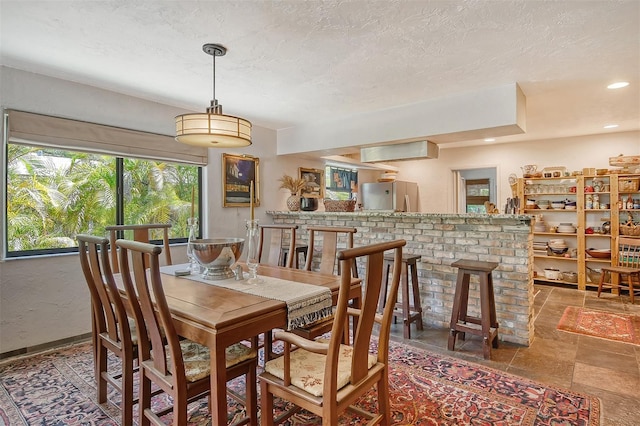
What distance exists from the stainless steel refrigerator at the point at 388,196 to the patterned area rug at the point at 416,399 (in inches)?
150

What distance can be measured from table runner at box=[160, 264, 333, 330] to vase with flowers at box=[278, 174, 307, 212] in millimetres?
2570

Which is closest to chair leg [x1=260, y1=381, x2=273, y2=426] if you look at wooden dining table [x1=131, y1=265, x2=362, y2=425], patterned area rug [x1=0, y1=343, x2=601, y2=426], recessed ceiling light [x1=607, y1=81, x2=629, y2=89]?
wooden dining table [x1=131, y1=265, x2=362, y2=425]

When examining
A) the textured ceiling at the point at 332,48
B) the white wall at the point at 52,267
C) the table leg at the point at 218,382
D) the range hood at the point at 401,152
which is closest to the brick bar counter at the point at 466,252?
the range hood at the point at 401,152

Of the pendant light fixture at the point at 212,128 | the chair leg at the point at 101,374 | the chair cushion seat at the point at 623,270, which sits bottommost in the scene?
the chair leg at the point at 101,374

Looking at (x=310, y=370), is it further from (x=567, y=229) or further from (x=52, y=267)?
(x=567, y=229)

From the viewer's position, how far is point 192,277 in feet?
7.53

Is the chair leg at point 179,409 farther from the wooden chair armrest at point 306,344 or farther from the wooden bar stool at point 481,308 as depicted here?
the wooden bar stool at point 481,308

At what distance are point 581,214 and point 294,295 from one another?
5.12 metres

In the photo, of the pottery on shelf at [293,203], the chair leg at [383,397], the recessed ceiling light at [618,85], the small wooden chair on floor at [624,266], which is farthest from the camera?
the pottery on shelf at [293,203]

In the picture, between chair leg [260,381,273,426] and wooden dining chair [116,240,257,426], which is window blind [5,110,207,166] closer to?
wooden dining chair [116,240,257,426]

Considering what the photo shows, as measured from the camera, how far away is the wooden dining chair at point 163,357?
146cm

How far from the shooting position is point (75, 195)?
10.6ft

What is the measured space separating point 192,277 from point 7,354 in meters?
1.86

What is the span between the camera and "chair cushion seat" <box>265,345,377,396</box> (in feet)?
4.71
